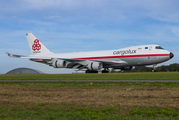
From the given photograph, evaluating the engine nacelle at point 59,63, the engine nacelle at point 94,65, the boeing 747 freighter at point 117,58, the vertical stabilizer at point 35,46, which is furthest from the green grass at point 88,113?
the vertical stabilizer at point 35,46

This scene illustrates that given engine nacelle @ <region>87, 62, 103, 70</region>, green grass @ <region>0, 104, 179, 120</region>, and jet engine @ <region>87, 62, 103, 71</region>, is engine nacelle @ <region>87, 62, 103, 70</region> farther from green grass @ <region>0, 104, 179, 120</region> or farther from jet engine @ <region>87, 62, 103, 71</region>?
green grass @ <region>0, 104, 179, 120</region>

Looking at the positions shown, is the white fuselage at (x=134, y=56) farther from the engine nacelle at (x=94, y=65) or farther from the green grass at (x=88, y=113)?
the green grass at (x=88, y=113)

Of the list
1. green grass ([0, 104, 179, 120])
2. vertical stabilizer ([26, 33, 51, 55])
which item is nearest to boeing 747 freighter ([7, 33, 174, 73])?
vertical stabilizer ([26, 33, 51, 55])

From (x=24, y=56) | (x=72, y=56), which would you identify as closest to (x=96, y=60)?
(x=72, y=56)

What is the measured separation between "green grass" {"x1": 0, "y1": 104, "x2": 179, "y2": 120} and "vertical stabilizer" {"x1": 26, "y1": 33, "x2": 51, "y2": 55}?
45.2m

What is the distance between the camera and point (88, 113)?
576 cm

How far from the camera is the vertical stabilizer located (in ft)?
166

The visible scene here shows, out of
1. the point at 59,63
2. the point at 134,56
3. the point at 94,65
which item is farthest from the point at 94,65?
the point at 59,63

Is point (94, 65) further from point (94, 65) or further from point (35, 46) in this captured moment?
point (35, 46)

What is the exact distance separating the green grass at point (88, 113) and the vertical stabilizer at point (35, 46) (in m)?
45.2

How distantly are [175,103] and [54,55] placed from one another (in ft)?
143

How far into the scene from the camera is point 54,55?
4875cm

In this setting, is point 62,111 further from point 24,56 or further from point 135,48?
point 24,56

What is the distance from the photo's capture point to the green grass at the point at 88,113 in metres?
5.39
